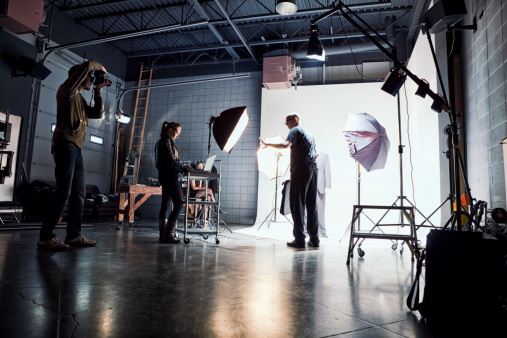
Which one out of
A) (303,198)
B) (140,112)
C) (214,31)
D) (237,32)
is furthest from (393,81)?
(140,112)

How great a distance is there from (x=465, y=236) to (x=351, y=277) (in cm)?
100

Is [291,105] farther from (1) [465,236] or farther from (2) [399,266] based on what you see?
(1) [465,236]

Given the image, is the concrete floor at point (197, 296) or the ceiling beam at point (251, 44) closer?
the concrete floor at point (197, 296)

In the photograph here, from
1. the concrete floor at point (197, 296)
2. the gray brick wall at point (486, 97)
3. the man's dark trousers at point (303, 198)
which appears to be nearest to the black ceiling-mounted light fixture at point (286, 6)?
the gray brick wall at point (486, 97)

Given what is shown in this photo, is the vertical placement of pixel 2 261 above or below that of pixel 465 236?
below

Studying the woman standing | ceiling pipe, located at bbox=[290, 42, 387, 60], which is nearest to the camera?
the woman standing

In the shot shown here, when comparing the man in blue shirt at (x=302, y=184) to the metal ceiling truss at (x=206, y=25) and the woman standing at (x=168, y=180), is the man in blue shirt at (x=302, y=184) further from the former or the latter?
the metal ceiling truss at (x=206, y=25)

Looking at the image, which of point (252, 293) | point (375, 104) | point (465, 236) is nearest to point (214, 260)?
point (252, 293)

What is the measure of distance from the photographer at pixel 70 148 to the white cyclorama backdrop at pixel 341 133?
446 cm

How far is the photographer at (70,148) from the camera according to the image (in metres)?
2.71

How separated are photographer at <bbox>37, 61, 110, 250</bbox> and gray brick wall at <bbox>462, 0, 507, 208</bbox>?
3.69 metres

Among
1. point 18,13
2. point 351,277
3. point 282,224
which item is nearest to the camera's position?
point 351,277

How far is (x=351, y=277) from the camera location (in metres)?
2.12

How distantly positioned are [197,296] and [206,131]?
7107 mm
